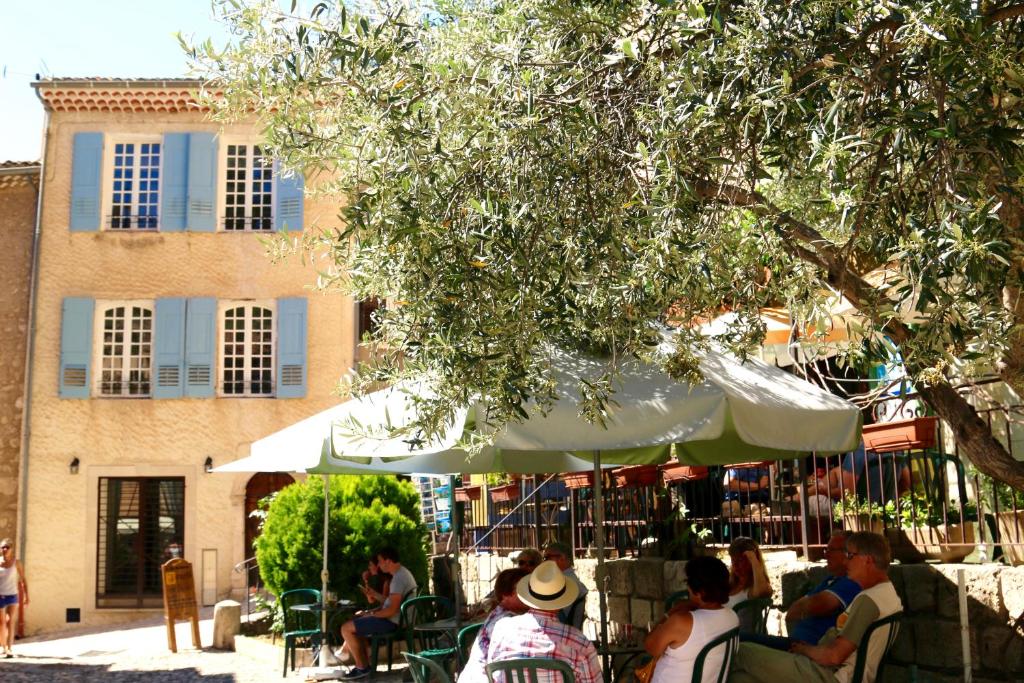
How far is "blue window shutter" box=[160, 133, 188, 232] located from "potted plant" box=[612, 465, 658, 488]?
41.7ft

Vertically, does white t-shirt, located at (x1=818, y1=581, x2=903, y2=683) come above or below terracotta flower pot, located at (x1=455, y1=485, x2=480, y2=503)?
below

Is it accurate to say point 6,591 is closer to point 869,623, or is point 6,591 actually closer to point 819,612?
point 819,612

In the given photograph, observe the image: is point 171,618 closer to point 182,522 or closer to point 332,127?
point 182,522

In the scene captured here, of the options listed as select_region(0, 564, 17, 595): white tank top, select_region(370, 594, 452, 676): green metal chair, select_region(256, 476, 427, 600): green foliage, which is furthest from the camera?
select_region(0, 564, 17, 595): white tank top

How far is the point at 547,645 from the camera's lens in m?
5.38

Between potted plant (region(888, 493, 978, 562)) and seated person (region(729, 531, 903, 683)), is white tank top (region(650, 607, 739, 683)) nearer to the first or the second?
seated person (region(729, 531, 903, 683))

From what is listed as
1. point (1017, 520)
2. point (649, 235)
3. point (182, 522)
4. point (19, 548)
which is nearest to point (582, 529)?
point (1017, 520)

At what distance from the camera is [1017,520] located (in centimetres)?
621

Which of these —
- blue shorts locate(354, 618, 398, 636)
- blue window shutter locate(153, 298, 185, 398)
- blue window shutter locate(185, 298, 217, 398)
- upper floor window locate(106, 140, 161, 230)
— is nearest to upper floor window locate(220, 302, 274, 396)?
blue window shutter locate(185, 298, 217, 398)

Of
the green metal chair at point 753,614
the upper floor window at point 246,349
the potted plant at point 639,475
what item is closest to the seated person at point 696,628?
the green metal chair at point 753,614

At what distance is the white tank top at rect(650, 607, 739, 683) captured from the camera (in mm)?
5219

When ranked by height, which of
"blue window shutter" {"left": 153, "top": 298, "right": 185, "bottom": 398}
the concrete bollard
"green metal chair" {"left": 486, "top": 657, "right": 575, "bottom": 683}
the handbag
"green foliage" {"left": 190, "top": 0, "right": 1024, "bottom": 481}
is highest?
"blue window shutter" {"left": 153, "top": 298, "right": 185, "bottom": 398}

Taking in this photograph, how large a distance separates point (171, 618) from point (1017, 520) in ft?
35.2

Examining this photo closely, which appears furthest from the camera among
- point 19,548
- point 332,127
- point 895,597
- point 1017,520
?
point 19,548
